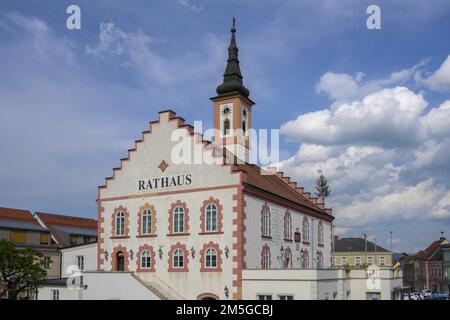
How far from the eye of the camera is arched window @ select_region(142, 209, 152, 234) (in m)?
36.1

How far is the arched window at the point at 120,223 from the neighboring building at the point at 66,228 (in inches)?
761

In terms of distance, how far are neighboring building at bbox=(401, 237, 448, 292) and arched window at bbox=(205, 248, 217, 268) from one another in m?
68.8

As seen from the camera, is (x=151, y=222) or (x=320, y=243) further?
(x=320, y=243)

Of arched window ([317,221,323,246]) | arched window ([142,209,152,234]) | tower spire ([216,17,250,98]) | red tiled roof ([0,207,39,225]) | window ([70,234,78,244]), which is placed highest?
tower spire ([216,17,250,98])

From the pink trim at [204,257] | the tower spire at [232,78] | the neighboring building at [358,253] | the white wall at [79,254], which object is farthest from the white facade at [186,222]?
the neighboring building at [358,253]

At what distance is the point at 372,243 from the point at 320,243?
47.5 metres

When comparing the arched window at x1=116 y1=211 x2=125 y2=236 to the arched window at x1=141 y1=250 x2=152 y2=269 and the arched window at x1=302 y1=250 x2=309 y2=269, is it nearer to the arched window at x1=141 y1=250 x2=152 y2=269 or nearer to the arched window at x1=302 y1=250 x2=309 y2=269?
the arched window at x1=141 y1=250 x2=152 y2=269

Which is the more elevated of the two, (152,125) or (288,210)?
(152,125)

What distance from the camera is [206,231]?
109 feet

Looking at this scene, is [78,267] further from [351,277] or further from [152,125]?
[351,277]

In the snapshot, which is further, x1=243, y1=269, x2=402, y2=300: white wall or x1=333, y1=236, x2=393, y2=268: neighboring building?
x1=333, y1=236, x2=393, y2=268: neighboring building

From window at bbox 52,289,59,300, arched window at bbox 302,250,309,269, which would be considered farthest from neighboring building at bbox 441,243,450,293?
window at bbox 52,289,59,300
